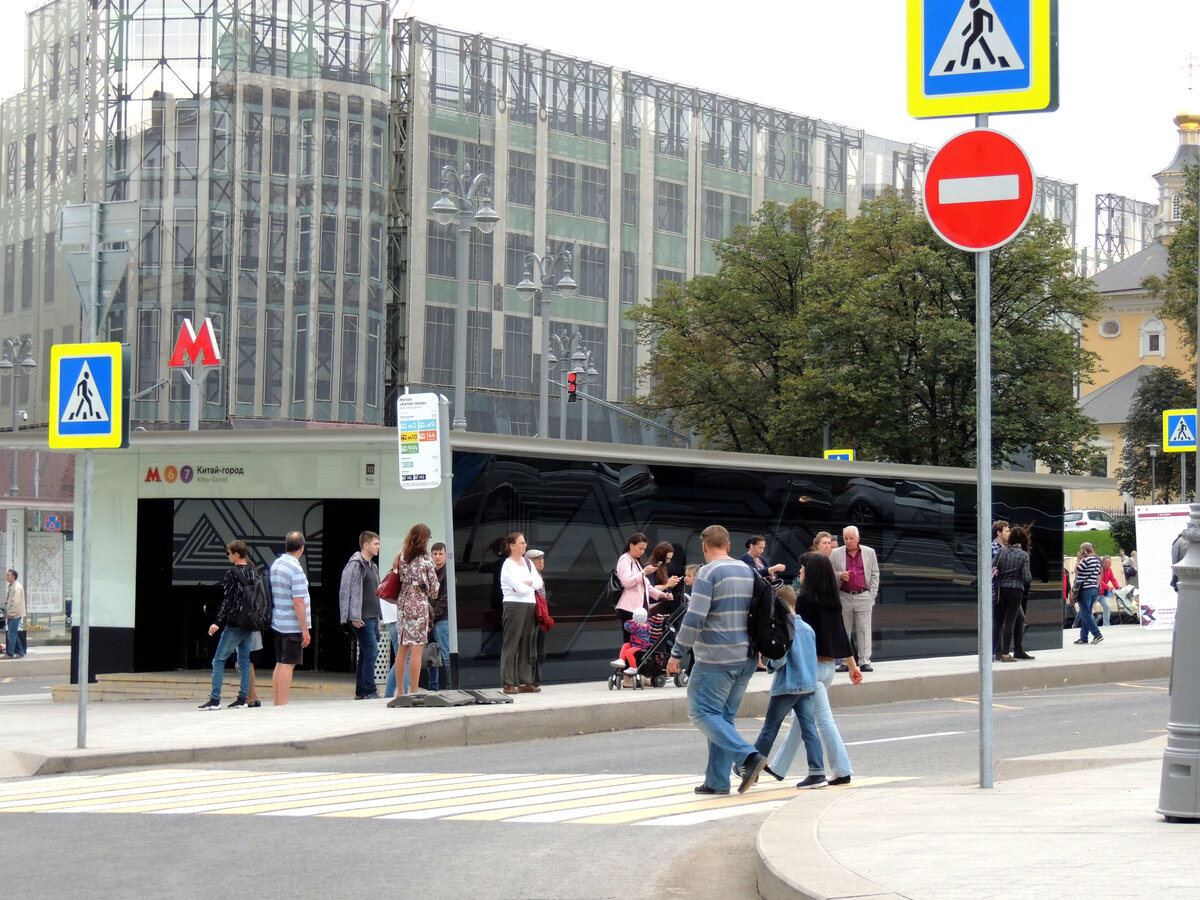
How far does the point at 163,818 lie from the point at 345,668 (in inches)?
469

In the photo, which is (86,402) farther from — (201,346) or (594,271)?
(594,271)

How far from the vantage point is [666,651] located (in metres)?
19.2

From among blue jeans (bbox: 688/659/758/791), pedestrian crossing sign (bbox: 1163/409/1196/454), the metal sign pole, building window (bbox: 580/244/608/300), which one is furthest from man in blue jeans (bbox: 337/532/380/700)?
building window (bbox: 580/244/608/300)

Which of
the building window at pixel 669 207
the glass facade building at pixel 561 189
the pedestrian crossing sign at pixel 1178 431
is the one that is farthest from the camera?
the building window at pixel 669 207

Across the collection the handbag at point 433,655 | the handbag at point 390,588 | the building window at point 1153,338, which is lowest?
the handbag at point 433,655

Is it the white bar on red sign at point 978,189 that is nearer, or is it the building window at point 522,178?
the white bar on red sign at point 978,189

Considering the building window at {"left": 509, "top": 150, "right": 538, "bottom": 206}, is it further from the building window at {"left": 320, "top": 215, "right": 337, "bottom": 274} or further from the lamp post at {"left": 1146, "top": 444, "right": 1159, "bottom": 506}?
the lamp post at {"left": 1146, "top": 444, "right": 1159, "bottom": 506}

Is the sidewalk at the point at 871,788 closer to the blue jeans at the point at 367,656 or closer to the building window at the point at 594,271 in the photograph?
the blue jeans at the point at 367,656

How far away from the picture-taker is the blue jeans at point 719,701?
1076 cm

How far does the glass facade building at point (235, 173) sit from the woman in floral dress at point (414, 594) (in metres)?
39.2

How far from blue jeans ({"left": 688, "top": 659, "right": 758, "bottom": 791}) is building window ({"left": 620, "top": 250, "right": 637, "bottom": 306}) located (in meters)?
59.4

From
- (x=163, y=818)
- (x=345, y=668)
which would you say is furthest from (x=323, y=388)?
(x=163, y=818)

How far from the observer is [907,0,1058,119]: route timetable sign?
952 centimetres

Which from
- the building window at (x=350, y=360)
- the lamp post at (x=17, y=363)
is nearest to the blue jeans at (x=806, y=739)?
the building window at (x=350, y=360)
